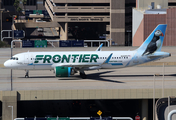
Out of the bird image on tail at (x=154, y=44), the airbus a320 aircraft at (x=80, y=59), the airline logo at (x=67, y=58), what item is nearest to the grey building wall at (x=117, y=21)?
the bird image on tail at (x=154, y=44)

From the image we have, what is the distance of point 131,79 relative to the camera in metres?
50.6

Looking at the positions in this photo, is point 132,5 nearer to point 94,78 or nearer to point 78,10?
point 78,10

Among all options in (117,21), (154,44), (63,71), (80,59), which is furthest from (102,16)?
(63,71)

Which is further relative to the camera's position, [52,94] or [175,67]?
[175,67]

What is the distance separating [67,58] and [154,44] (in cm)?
1368

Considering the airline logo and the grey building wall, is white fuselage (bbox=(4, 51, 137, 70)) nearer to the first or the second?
the airline logo

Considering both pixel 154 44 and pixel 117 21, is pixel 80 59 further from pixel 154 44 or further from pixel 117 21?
pixel 117 21

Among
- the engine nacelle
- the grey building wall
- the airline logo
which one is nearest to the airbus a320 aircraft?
the airline logo

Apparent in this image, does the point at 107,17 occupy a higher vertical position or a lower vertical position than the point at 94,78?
higher

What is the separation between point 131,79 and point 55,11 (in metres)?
95.7

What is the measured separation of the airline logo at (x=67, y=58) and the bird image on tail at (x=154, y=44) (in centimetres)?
818

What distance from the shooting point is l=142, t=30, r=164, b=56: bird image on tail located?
165 ft

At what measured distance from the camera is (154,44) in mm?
50656

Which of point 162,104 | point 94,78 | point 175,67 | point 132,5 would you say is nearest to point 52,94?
point 94,78
